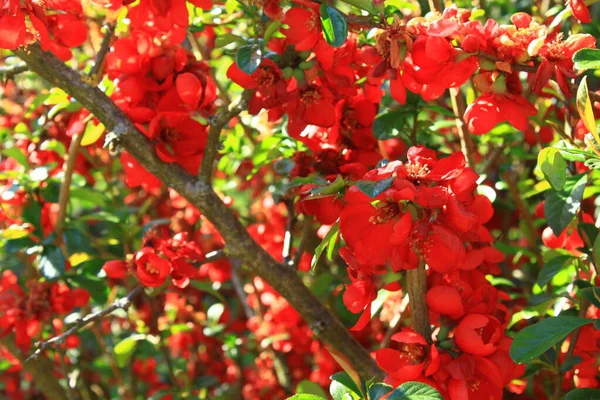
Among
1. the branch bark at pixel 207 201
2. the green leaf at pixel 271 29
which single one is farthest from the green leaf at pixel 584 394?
the green leaf at pixel 271 29

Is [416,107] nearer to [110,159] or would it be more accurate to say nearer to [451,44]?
[451,44]

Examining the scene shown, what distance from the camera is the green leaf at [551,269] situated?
1.18 metres

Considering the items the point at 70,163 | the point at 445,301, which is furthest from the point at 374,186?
the point at 70,163

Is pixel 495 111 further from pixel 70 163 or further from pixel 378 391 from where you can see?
pixel 70 163

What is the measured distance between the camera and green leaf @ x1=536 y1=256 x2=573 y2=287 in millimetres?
1176

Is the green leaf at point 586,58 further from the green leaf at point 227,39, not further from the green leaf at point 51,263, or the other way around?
the green leaf at point 51,263

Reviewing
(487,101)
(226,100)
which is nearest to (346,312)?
(226,100)

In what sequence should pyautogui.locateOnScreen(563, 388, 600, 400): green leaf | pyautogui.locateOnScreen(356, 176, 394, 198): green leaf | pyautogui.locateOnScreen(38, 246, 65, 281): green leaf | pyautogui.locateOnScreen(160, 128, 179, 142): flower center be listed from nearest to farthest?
pyautogui.locateOnScreen(356, 176, 394, 198): green leaf < pyautogui.locateOnScreen(563, 388, 600, 400): green leaf < pyautogui.locateOnScreen(160, 128, 179, 142): flower center < pyautogui.locateOnScreen(38, 246, 65, 281): green leaf

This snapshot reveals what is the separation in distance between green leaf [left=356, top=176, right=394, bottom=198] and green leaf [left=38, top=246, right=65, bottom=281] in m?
0.87

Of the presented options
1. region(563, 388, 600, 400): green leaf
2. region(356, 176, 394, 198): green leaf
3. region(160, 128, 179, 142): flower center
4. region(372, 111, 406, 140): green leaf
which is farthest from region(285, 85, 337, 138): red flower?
region(563, 388, 600, 400): green leaf

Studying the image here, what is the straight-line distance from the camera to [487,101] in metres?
1.04

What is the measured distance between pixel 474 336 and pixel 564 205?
300mm

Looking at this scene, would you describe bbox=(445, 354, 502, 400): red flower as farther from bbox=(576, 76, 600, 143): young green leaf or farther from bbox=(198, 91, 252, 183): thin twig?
bbox=(198, 91, 252, 183): thin twig

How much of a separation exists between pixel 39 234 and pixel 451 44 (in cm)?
100
